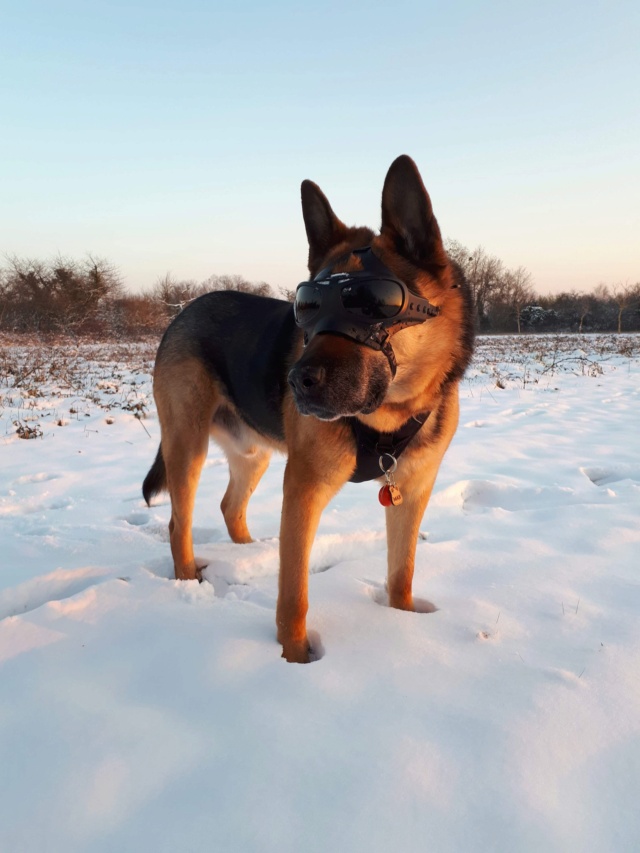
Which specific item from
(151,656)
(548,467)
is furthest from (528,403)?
(151,656)

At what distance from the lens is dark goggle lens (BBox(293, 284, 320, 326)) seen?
6.33 feet

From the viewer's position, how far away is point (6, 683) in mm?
1710

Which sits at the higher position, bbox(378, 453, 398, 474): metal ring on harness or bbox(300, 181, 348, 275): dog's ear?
bbox(300, 181, 348, 275): dog's ear

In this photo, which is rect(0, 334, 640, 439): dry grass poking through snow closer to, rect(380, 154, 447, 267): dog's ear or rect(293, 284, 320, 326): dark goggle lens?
rect(380, 154, 447, 267): dog's ear

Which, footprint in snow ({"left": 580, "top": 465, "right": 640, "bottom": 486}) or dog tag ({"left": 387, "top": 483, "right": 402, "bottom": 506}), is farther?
footprint in snow ({"left": 580, "top": 465, "right": 640, "bottom": 486})

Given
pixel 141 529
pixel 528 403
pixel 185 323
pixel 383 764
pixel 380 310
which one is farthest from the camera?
pixel 528 403

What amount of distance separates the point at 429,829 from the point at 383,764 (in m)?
0.21

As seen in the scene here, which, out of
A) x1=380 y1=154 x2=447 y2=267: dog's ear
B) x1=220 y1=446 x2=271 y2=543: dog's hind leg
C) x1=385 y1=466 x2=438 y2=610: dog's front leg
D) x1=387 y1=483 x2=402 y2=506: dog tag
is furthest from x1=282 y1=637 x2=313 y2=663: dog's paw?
x1=380 y1=154 x2=447 y2=267: dog's ear

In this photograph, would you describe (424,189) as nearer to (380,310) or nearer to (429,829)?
(380,310)

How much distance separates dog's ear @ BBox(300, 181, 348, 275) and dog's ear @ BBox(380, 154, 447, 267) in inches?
11.1

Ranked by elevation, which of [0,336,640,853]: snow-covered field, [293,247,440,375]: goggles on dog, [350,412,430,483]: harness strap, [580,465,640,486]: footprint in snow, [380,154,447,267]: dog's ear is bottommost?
[0,336,640,853]: snow-covered field

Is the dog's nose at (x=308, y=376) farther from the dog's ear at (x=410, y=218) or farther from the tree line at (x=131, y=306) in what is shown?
the tree line at (x=131, y=306)

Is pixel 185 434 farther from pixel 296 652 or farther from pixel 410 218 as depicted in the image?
pixel 410 218

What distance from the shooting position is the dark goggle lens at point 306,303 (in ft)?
6.33
